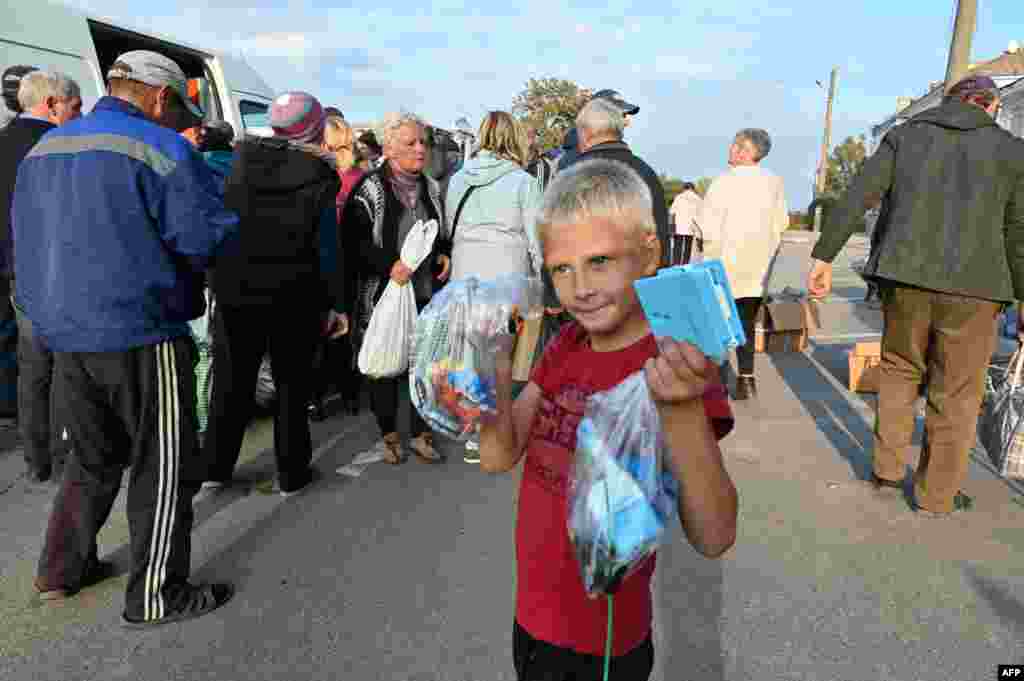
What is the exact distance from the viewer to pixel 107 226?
2535 mm

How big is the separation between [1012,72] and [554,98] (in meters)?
23.9

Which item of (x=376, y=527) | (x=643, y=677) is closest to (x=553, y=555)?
(x=643, y=677)

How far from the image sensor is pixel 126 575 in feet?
10.6

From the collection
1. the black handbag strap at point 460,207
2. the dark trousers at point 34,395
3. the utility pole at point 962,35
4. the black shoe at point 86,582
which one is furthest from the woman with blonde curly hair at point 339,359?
the utility pole at point 962,35

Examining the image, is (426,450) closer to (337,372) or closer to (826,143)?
(337,372)

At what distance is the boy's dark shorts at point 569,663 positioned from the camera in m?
1.46

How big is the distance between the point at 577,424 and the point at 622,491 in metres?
0.29

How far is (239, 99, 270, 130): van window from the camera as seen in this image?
826 centimetres

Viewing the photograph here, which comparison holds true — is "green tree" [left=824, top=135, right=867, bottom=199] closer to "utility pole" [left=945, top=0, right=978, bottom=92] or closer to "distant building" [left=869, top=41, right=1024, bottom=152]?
"distant building" [left=869, top=41, right=1024, bottom=152]

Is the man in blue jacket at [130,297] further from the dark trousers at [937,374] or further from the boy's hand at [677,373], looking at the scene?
the dark trousers at [937,374]

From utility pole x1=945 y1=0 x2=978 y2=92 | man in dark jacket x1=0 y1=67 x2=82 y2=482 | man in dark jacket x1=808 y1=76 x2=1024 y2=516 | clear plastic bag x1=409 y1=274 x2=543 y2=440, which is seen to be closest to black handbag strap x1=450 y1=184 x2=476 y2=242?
man in dark jacket x1=808 y1=76 x2=1024 y2=516

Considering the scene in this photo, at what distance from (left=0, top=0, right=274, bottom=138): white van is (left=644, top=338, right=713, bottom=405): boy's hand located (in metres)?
5.52

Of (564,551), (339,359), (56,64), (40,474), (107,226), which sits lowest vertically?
(40,474)

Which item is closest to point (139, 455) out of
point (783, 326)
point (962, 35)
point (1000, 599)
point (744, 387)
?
point (1000, 599)
